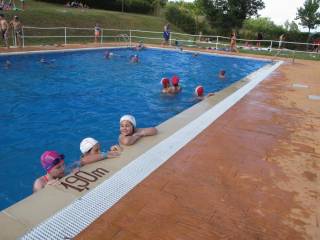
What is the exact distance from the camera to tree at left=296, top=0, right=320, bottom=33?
42.0m

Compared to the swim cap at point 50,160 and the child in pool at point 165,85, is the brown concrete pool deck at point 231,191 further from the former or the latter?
the child in pool at point 165,85

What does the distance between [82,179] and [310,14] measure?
45887 millimetres

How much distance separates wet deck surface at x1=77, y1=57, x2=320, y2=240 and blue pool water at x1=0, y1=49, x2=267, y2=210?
2.29 meters

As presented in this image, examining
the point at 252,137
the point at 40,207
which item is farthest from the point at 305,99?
the point at 40,207

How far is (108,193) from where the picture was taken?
Result: 3391mm

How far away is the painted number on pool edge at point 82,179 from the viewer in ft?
11.5

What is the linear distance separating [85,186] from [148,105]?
233 inches

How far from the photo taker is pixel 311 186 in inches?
151

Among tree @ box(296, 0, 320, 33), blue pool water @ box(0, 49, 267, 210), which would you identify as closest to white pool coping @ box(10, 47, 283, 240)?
blue pool water @ box(0, 49, 267, 210)

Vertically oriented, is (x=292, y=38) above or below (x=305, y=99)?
above

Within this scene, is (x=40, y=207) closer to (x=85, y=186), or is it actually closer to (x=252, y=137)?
(x=85, y=186)

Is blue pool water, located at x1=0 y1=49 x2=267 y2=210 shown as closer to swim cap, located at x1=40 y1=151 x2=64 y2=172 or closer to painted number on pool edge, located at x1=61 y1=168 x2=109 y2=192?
swim cap, located at x1=40 y1=151 x2=64 y2=172

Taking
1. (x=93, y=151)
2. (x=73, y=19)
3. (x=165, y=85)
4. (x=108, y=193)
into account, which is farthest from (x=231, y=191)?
(x=73, y=19)

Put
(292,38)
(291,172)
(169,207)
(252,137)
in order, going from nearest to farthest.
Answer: (169,207) < (291,172) < (252,137) < (292,38)
